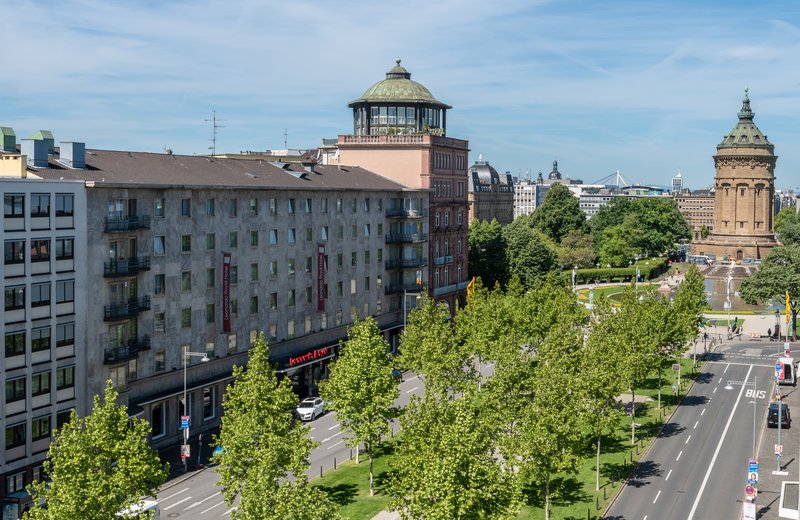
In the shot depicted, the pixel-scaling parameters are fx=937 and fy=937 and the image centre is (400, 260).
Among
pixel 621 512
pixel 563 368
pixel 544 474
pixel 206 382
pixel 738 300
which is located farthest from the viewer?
pixel 738 300

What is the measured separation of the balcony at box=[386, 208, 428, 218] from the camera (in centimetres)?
11931

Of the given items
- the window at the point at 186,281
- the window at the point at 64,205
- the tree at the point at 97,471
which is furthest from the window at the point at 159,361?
the tree at the point at 97,471

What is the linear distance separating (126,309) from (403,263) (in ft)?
168

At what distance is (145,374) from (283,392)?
714 inches

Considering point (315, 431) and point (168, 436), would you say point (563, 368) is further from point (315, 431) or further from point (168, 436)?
point (168, 436)

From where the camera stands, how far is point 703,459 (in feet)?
260

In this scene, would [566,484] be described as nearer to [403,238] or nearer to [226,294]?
[226,294]

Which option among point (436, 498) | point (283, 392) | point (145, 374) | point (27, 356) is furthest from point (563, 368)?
point (27, 356)

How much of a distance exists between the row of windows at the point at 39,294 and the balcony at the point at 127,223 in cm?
584

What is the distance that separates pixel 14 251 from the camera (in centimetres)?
6688

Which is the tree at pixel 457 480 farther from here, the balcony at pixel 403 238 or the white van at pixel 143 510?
the balcony at pixel 403 238

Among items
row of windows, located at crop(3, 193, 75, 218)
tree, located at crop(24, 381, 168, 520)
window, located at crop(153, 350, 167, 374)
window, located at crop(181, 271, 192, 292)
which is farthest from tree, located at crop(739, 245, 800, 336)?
tree, located at crop(24, 381, 168, 520)

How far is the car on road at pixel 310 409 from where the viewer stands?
90.2 meters

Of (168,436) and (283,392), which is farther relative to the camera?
(168,436)
